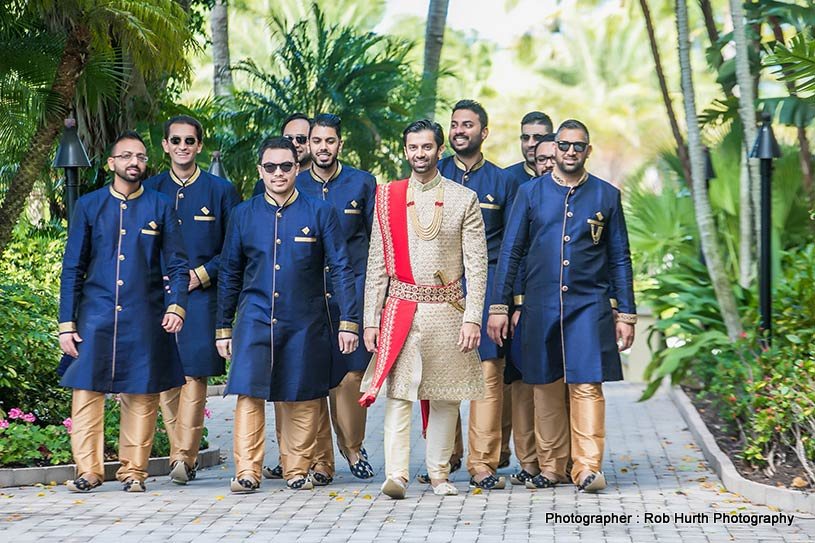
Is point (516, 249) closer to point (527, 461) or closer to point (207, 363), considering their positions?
point (527, 461)

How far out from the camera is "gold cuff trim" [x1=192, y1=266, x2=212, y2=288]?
9.73 m

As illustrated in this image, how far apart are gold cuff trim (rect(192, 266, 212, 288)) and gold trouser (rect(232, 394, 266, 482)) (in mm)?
1127

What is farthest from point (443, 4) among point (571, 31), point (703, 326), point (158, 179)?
point (571, 31)

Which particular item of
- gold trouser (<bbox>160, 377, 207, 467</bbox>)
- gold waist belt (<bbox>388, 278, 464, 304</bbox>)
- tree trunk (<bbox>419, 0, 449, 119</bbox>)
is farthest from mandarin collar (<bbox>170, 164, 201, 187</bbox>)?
tree trunk (<bbox>419, 0, 449, 119</bbox>)

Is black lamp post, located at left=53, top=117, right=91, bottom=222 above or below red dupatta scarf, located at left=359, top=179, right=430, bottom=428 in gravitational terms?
above

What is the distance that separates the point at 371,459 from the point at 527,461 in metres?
1.76

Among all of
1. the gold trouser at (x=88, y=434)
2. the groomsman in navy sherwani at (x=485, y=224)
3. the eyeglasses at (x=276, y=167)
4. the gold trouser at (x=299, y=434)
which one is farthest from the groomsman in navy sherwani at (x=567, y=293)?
the gold trouser at (x=88, y=434)

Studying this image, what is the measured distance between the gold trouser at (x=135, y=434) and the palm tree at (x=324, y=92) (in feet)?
28.7

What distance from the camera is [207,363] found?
9.67 metres

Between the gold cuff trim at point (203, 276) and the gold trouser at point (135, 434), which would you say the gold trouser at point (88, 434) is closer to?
the gold trouser at point (135, 434)

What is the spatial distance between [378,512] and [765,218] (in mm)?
5652

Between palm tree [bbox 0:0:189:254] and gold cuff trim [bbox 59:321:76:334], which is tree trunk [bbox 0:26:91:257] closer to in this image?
palm tree [bbox 0:0:189:254]

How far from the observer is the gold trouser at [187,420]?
9570mm

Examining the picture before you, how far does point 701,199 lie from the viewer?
1262 centimetres
